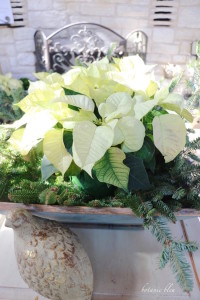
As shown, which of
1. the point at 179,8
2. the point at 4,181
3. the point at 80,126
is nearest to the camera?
the point at 80,126

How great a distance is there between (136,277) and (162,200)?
141mm

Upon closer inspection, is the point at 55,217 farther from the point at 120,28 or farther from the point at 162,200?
the point at 120,28

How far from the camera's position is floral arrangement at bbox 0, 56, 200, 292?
1.18 feet

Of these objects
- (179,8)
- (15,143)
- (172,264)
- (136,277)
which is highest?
(179,8)

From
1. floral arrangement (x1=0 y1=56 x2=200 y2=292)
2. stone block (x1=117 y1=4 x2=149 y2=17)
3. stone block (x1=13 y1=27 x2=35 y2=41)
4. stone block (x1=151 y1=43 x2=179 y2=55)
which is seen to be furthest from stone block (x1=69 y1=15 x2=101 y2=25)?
floral arrangement (x1=0 y1=56 x2=200 y2=292)

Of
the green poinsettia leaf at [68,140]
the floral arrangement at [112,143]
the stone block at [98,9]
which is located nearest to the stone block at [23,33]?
the stone block at [98,9]

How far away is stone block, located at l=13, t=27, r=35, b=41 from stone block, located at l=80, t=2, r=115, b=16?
1.22 feet

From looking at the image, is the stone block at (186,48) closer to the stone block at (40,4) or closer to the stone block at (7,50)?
the stone block at (40,4)

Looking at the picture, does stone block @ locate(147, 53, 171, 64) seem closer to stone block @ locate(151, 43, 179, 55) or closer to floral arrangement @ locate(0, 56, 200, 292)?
stone block @ locate(151, 43, 179, 55)

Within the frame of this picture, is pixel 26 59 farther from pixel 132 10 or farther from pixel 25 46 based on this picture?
pixel 132 10

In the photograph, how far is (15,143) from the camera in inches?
16.4

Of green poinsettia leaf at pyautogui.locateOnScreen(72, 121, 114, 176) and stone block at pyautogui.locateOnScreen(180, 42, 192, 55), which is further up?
green poinsettia leaf at pyautogui.locateOnScreen(72, 121, 114, 176)

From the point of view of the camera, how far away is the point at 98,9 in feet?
5.77

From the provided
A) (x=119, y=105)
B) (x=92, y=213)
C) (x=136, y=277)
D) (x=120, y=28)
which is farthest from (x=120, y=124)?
(x=120, y=28)
